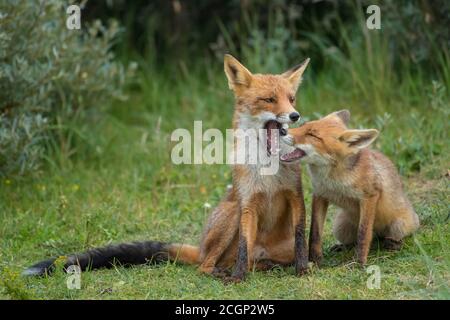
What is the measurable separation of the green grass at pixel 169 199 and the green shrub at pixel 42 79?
0.89ft

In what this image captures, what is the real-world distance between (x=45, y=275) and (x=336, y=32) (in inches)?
281

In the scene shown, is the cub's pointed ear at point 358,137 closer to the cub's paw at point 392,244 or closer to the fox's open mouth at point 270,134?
the fox's open mouth at point 270,134

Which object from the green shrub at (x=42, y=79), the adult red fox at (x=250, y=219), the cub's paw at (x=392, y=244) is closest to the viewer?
the adult red fox at (x=250, y=219)

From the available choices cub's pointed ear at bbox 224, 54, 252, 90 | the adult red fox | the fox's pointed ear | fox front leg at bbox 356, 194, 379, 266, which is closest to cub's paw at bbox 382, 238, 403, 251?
fox front leg at bbox 356, 194, 379, 266

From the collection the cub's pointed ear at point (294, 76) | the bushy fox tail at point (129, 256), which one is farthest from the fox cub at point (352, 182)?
the bushy fox tail at point (129, 256)

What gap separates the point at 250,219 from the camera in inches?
254

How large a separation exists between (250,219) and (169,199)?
246cm

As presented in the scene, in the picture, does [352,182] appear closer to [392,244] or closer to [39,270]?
[392,244]

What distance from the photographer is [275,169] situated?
641cm

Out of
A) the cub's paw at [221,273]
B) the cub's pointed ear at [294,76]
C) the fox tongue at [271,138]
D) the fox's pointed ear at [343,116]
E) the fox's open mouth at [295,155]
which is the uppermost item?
the cub's pointed ear at [294,76]

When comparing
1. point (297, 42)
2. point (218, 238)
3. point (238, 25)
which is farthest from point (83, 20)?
point (218, 238)

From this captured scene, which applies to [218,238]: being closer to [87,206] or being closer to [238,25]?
[87,206]

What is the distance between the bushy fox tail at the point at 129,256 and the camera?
6578 millimetres

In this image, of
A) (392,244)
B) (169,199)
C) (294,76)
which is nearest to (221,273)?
(392,244)
